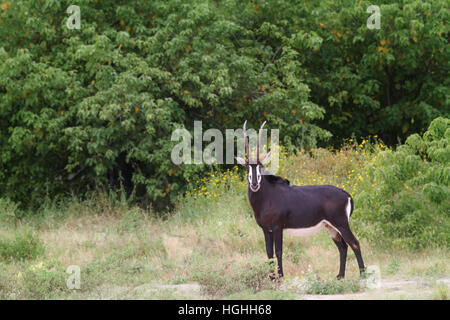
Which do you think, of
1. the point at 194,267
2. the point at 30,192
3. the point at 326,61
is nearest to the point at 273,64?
the point at 326,61

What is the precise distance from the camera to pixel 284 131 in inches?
674

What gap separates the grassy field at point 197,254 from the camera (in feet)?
28.5

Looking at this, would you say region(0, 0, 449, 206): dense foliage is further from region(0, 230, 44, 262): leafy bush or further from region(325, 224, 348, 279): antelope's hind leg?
region(325, 224, 348, 279): antelope's hind leg

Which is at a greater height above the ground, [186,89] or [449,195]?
[186,89]

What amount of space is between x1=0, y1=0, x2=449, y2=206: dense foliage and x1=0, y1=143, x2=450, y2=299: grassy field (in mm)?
1192

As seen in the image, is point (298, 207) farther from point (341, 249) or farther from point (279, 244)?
point (341, 249)

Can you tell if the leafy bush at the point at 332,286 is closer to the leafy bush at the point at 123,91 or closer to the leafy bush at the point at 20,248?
the leafy bush at the point at 20,248

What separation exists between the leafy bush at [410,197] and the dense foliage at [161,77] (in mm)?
5120

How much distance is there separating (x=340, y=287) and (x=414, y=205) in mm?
3065

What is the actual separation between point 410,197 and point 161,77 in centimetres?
688

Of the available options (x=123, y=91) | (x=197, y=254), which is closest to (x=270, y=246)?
(x=197, y=254)

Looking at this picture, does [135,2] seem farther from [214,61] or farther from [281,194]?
[281,194]

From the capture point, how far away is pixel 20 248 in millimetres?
11547

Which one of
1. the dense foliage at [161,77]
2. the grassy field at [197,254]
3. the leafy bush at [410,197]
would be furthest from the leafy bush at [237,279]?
the dense foliage at [161,77]
